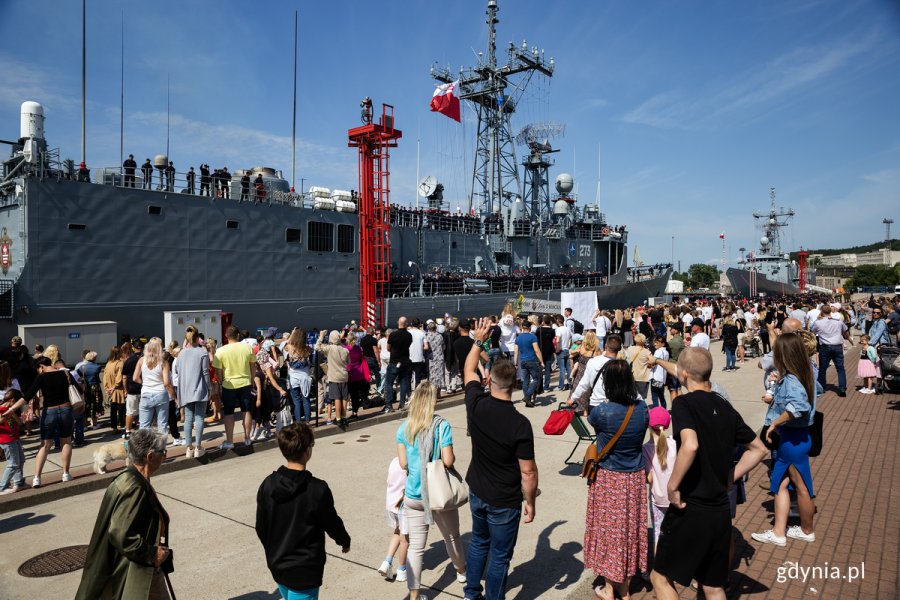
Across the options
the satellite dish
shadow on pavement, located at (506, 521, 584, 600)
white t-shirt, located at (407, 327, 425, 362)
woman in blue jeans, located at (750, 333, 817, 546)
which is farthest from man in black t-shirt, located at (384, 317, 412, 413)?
the satellite dish

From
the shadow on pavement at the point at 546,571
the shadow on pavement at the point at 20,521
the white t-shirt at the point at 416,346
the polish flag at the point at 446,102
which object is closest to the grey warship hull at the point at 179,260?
the polish flag at the point at 446,102

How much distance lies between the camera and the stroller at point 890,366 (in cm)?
1122

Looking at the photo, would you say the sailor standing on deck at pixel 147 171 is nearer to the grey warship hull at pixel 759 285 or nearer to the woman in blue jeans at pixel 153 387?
the woman in blue jeans at pixel 153 387

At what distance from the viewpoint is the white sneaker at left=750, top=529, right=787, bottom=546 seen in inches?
194

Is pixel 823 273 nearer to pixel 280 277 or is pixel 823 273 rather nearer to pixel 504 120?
pixel 504 120

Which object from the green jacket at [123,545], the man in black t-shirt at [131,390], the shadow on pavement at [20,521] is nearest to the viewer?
the green jacket at [123,545]

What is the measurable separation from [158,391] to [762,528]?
768 centimetres

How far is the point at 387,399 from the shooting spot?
34.8 ft

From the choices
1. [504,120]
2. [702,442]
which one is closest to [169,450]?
[702,442]

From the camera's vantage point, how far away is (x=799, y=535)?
5.03 metres

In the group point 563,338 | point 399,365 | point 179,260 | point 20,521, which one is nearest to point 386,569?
point 20,521

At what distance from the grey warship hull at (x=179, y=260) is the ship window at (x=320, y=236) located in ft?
0.15

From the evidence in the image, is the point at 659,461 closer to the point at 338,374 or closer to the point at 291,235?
the point at 338,374

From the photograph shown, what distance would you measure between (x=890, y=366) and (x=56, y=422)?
15359 mm
